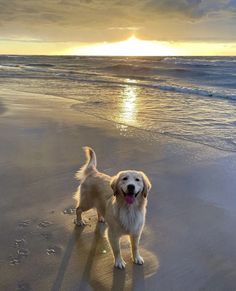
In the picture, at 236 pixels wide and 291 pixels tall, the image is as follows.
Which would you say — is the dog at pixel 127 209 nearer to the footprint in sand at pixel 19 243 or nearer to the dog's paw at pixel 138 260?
the dog's paw at pixel 138 260

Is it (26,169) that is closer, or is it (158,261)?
(158,261)

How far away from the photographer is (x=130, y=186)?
12.4 feet

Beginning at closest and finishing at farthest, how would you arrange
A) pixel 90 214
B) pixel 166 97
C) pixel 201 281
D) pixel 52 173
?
pixel 201 281, pixel 90 214, pixel 52 173, pixel 166 97

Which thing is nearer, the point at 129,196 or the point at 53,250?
the point at 129,196

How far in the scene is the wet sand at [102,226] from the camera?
379 centimetres

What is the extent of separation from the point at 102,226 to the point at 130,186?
1.23 metres

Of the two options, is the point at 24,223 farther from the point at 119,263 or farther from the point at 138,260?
the point at 138,260

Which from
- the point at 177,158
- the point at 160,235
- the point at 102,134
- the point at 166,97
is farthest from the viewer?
the point at 166,97

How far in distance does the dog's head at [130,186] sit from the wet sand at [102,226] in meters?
0.74

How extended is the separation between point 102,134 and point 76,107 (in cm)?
410

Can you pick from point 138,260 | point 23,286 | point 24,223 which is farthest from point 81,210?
point 23,286

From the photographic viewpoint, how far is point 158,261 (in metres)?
4.07

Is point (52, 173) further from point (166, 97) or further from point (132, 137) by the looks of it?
point (166, 97)

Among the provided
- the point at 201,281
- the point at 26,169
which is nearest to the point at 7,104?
the point at 26,169
